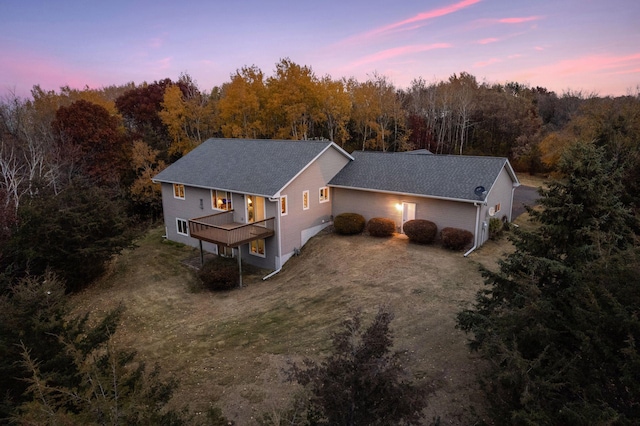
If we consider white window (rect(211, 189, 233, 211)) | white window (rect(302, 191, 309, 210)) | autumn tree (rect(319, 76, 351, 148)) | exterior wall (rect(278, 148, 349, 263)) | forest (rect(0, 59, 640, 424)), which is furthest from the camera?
autumn tree (rect(319, 76, 351, 148))

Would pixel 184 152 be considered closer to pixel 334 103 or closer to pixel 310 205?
pixel 334 103

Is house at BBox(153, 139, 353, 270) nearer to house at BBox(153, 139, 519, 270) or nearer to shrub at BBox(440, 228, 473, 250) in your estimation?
house at BBox(153, 139, 519, 270)

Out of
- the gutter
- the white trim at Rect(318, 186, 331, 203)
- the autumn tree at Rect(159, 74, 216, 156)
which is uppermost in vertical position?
the autumn tree at Rect(159, 74, 216, 156)

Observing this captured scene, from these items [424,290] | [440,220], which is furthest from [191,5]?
[424,290]

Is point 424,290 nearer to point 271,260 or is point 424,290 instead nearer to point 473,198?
point 473,198

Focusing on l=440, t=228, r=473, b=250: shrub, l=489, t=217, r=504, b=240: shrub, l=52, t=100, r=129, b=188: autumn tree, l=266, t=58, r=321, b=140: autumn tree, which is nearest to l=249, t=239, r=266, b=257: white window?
l=440, t=228, r=473, b=250: shrub

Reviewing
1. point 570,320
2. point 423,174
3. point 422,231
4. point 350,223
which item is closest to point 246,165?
point 350,223
